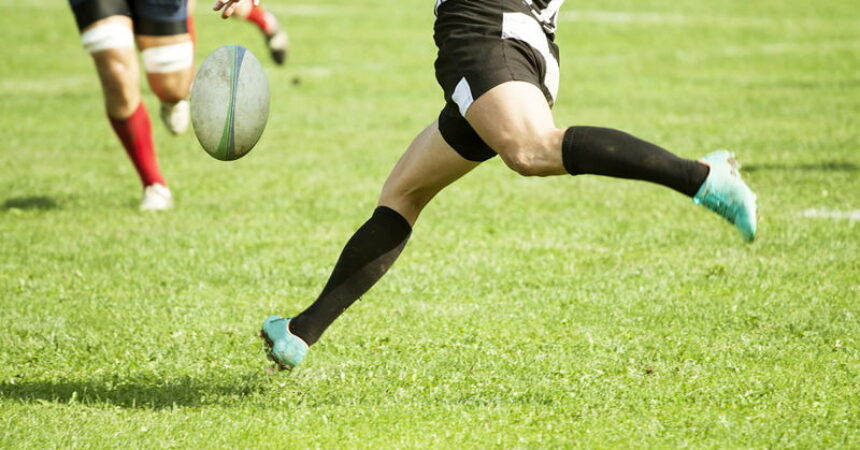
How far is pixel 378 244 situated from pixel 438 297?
4.51 ft

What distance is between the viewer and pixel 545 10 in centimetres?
414

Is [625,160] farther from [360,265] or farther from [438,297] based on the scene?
[438,297]

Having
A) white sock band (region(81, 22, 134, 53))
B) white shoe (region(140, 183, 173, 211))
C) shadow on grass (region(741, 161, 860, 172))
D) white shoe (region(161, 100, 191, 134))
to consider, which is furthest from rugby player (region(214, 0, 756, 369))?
shadow on grass (region(741, 161, 860, 172))

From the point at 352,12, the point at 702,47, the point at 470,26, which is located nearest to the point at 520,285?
the point at 470,26

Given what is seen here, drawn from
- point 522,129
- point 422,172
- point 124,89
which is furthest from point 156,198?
point 522,129

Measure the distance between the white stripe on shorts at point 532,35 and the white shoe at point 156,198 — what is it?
14.6ft

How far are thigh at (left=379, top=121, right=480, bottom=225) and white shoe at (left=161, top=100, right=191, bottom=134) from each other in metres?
3.83

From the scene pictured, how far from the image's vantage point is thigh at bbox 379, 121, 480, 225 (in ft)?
14.0

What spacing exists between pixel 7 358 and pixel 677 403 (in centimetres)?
271

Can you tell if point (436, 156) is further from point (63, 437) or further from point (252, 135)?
point (63, 437)

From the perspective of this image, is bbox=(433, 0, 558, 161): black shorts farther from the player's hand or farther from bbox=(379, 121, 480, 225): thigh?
the player's hand

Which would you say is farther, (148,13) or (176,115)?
(176,115)

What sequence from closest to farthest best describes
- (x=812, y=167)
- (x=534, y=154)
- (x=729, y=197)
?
(x=729, y=197), (x=534, y=154), (x=812, y=167)

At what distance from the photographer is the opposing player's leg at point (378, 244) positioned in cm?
423
